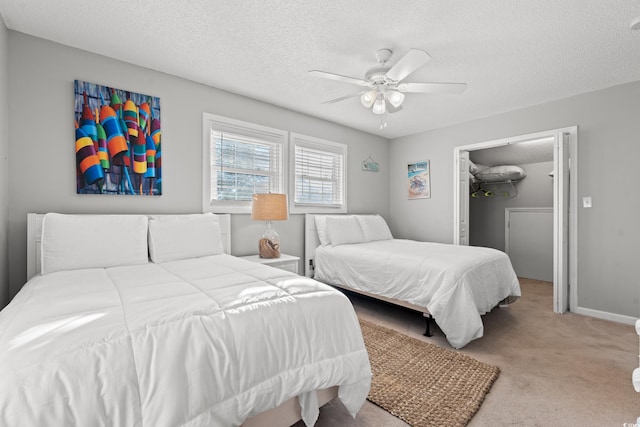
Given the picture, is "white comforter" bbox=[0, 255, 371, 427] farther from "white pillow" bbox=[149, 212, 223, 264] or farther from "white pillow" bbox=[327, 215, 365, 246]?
"white pillow" bbox=[327, 215, 365, 246]

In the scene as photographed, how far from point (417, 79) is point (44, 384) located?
3.21 meters

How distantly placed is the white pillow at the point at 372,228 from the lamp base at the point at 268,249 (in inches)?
54.2

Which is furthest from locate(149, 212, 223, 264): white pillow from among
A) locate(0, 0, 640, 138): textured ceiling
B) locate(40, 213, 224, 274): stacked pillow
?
locate(0, 0, 640, 138): textured ceiling

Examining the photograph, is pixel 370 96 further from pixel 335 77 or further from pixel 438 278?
pixel 438 278

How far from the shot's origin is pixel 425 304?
258 cm

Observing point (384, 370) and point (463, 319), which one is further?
point (463, 319)

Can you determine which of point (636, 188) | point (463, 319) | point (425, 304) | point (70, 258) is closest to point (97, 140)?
point (70, 258)

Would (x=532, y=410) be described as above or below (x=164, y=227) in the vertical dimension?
below

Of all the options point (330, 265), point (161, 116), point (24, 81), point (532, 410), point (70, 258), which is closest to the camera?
point (532, 410)

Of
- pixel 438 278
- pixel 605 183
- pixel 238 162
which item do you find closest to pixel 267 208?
pixel 238 162

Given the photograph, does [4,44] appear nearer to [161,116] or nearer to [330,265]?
[161,116]

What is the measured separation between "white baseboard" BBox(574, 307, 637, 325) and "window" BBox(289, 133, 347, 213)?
9.99ft

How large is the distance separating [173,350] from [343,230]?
296 cm

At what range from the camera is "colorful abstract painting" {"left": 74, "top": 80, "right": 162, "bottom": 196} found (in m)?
2.35
